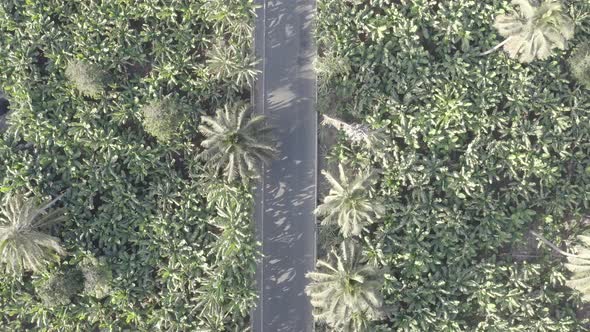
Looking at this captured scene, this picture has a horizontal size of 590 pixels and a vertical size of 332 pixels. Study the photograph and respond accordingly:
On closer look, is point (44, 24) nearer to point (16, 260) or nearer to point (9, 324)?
point (16, 260)

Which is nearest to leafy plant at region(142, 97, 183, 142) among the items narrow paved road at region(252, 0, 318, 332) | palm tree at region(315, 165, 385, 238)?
narrow paved road at region(252, 0, 318, 332)

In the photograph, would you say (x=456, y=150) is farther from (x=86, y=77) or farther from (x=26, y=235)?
(x=26, y=235)

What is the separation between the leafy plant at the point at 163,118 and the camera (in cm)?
2275

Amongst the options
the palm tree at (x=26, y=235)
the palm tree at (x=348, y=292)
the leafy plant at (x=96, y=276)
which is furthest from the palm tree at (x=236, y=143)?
the palm tree at (x=26, y=235)

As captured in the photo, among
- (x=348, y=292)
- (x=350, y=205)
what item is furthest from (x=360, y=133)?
(x=348, y=292)

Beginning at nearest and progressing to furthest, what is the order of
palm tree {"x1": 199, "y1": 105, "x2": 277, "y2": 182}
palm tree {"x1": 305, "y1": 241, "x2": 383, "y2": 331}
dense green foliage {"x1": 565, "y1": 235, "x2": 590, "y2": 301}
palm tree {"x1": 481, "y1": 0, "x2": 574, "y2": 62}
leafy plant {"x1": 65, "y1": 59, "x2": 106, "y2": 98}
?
1. palm tree {"x1": 305, "y1": 241, "x2": 383, "y2": 331}
2. palm tree {"x1": 481, "y1": 0, "x2": 574, "y2": 62}
3. dense green foliage {"x1": 565, "y1": 235, "x2": 590, "y2": 301}
4. palm tree {"x1": 199, "y1": 105, "x2": 277, "y2": 182}
5. leafy plant {"x1": 65, "y1": 59, "x2": 106, "y2": 98}

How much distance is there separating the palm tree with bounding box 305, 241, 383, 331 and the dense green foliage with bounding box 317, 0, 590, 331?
1783 millimetres

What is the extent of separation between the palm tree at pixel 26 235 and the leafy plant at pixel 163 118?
5.89m

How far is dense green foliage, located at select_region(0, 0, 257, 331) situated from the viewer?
2309 cm

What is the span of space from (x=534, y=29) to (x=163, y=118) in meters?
18.0

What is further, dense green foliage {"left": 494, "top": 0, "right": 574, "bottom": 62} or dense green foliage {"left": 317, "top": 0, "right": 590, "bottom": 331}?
dense green foliage {"left": 317, "top": 0, "right": 590, "bottom": 331}

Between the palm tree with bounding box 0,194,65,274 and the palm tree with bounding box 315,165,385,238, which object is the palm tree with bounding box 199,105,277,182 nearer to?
the palm tree with bounding box 315,165,385,238

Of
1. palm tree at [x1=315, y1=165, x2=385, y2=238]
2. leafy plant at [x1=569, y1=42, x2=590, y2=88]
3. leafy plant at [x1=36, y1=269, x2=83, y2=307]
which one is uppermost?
leafy plant at [x1=569, y1=42, x2=590, y2=88]

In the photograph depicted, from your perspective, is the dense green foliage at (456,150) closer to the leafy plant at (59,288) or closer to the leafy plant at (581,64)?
the leafy plant at (581,64)
